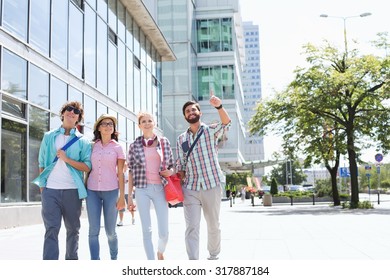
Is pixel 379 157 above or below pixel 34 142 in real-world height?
below

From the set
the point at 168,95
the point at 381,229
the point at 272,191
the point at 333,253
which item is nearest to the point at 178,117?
the point at 168,95

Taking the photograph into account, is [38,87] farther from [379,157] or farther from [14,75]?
[379,157]

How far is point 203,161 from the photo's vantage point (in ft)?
19.2

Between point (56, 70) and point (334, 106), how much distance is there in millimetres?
11854

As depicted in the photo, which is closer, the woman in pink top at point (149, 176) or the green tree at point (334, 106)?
the woman in pink top at point (149, 176)

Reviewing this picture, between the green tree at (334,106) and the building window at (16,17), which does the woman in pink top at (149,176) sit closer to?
the building window at (16,17)

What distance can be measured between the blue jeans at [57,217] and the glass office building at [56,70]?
334 inches

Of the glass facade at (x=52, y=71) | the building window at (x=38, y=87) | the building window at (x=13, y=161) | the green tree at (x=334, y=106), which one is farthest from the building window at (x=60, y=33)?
the green tree at (x=334, y=106)

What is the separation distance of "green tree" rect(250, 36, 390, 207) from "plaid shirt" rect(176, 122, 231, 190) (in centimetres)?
1700

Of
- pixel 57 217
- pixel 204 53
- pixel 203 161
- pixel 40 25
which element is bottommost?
pixel 57 217

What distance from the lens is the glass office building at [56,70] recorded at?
13.8m

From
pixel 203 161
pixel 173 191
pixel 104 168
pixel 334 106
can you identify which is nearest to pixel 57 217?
pixel 104 168

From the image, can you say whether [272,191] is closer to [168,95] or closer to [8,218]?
[168,95]

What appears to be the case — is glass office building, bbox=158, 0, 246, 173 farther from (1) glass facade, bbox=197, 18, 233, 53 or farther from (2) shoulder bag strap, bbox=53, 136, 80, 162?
(2) shoulder bag strap, bbox=53, 136, 80, 162
